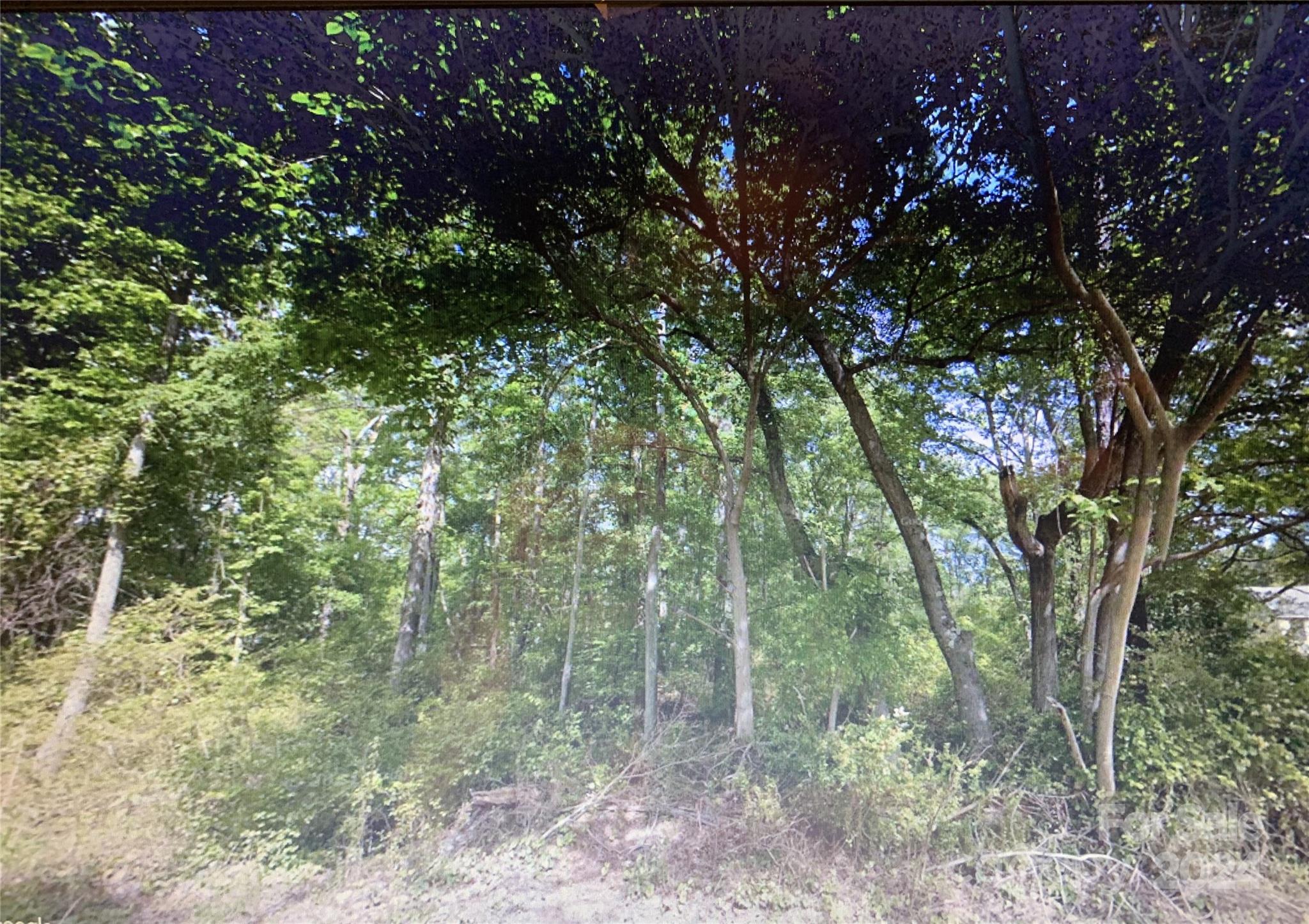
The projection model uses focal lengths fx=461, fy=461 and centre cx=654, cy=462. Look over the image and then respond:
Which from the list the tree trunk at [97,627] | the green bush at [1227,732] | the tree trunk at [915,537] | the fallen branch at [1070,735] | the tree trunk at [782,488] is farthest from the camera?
the tree trunk at [782,488]

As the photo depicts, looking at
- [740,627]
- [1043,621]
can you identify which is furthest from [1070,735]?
[740,627]

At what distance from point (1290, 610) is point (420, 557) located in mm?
2555

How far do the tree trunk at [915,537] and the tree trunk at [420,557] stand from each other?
4.16ft

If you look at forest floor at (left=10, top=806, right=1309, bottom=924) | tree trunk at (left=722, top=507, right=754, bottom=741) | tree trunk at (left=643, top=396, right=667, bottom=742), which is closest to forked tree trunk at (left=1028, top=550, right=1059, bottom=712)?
forest floor at (left=10, top=806, right=1309, bottom=924)

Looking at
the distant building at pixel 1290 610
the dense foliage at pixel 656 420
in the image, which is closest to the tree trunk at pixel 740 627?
the dense foliage at pixel 656 420

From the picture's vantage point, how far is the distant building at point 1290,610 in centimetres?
131

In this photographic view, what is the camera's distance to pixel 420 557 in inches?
55.3

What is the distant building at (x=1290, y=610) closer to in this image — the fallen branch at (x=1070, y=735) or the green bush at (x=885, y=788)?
the fallen branch at (x=1070, y=735)

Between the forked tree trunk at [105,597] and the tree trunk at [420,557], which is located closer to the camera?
the forked tree trunk at [105,597]

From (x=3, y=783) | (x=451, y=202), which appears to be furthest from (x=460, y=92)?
(x=3, y=783)

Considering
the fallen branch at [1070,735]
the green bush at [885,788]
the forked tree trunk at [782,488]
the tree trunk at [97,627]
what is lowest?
the green bush at [885,788]

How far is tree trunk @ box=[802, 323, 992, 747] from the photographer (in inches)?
59.1

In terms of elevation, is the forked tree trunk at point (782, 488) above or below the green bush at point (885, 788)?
above

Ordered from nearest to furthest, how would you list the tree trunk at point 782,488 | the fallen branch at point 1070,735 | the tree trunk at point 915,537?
the fallen branch at point 1070,735 < the tree trunk at point 915,537 < the tree trunk at point 782,488
